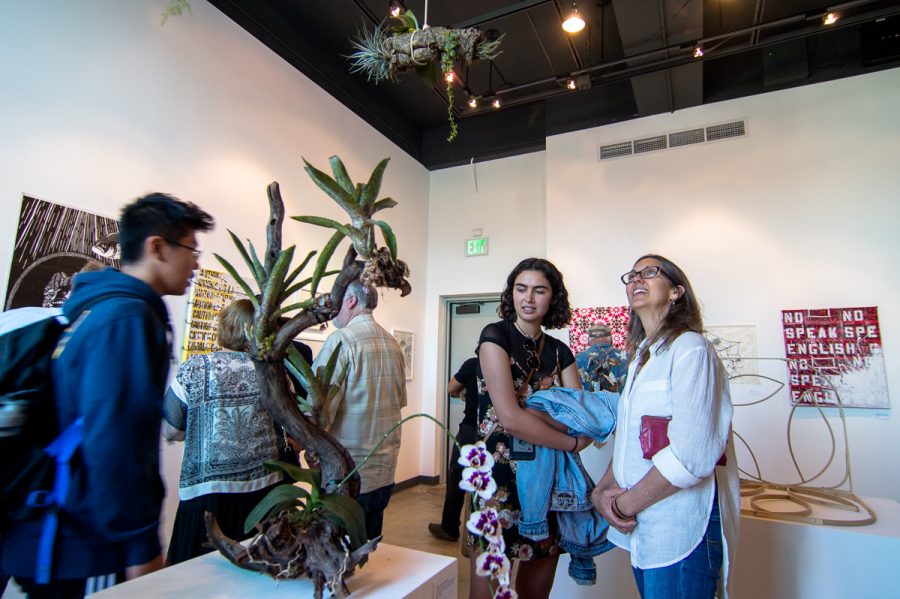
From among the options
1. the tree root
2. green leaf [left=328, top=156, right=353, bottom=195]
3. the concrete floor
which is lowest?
the concrete floor

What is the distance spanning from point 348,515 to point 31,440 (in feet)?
2.01

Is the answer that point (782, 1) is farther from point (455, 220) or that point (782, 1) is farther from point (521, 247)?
point (455, 220)

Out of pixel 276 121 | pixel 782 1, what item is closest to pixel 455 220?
pixel 276 121

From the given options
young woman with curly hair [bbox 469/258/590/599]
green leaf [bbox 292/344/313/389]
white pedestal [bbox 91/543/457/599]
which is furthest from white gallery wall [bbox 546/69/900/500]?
green leaf [bbox 292/344/313/389]

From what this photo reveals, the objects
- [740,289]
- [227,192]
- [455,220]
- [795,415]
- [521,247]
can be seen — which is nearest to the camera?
[227,192]

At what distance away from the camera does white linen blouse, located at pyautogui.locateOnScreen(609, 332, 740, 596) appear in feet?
4.01

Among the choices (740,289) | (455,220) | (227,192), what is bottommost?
(740,289)

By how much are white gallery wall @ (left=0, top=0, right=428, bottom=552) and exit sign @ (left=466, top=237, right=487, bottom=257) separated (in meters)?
1.73

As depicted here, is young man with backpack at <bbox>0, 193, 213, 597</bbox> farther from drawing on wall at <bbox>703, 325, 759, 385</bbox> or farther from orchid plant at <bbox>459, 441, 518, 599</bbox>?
drawing on wall at <bbox>703, 325, 759, 385</bbox>

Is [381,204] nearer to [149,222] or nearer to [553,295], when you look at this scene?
[149,222]

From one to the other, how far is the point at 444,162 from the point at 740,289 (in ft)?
11.8

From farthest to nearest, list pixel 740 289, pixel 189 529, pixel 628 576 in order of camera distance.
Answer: pixel 740 289 < pixel 628 576 < pixel 189 529

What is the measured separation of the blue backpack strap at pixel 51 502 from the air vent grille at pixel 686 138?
16.0 feet

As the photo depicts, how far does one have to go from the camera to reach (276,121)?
3.93 metres
